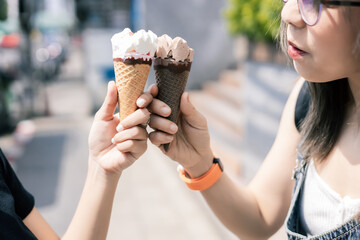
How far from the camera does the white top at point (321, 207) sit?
123cm

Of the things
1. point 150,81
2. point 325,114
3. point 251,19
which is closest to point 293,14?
point 325,114

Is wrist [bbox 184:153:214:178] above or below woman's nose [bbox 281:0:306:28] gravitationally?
below

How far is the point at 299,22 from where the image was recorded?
117cm

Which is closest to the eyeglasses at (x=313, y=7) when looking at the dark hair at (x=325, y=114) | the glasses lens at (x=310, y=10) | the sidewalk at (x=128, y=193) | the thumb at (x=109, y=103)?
the glasses lens at (x=310, y=10)

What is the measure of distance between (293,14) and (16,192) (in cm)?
113

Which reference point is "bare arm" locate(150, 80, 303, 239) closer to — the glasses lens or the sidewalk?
the glasses lens

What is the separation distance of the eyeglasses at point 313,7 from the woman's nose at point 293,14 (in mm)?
29

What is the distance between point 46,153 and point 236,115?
325 cm

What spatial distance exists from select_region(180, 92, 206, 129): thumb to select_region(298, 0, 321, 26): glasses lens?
0.48 metres

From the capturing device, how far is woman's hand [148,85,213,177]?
1.33 metres

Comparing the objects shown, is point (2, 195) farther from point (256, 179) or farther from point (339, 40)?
point (339, 40)

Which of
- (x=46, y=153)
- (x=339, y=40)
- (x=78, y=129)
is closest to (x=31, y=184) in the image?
(x=46, y=153)

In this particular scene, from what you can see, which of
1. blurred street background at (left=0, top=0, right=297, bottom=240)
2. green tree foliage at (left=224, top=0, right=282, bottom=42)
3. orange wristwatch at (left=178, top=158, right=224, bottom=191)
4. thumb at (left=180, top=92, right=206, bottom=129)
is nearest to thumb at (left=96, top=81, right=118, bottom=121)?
thumb at (left=180, top=92, right=206, bottom=129)

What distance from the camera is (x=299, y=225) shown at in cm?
140
